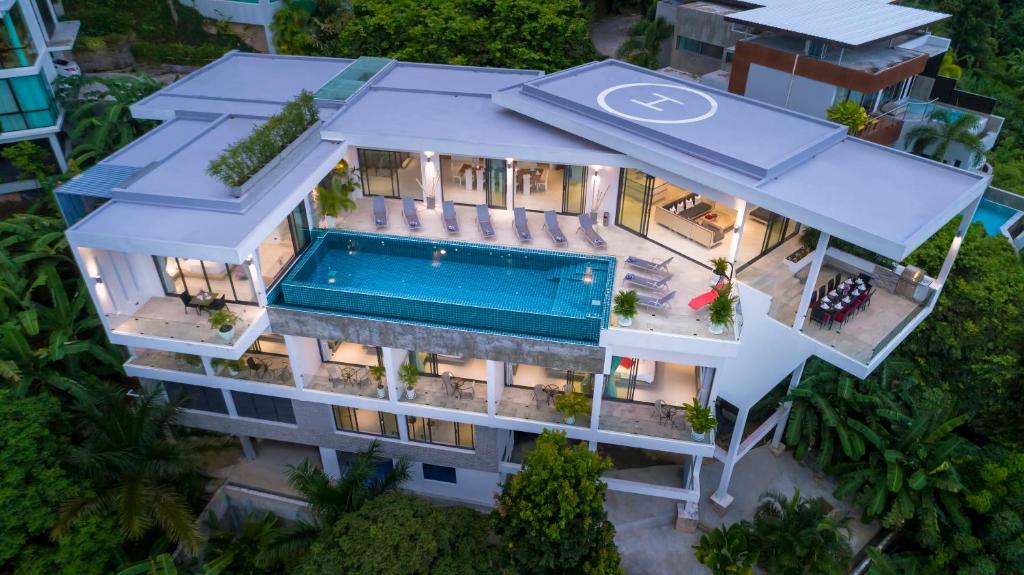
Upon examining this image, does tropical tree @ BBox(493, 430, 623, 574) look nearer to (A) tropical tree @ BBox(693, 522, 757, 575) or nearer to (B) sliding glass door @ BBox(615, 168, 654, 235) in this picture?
(A) tropical tree @ BBox(693, 522, 757, 575)

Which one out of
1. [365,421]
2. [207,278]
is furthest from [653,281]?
[207,278]

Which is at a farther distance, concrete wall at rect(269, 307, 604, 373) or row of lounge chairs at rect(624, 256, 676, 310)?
row of lounge chairs at rect(624, 256, 676, 310)

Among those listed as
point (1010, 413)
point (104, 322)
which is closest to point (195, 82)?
point (104, 322)

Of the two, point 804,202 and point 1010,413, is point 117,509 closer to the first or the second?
point 804,202

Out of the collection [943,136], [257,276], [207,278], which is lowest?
[943,136]

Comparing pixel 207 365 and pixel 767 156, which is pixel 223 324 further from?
pixel 767 156

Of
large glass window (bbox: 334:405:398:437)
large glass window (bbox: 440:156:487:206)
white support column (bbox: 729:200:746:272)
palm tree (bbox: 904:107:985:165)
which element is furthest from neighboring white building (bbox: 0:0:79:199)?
palm tree (bbox: 904:107:985:165)
